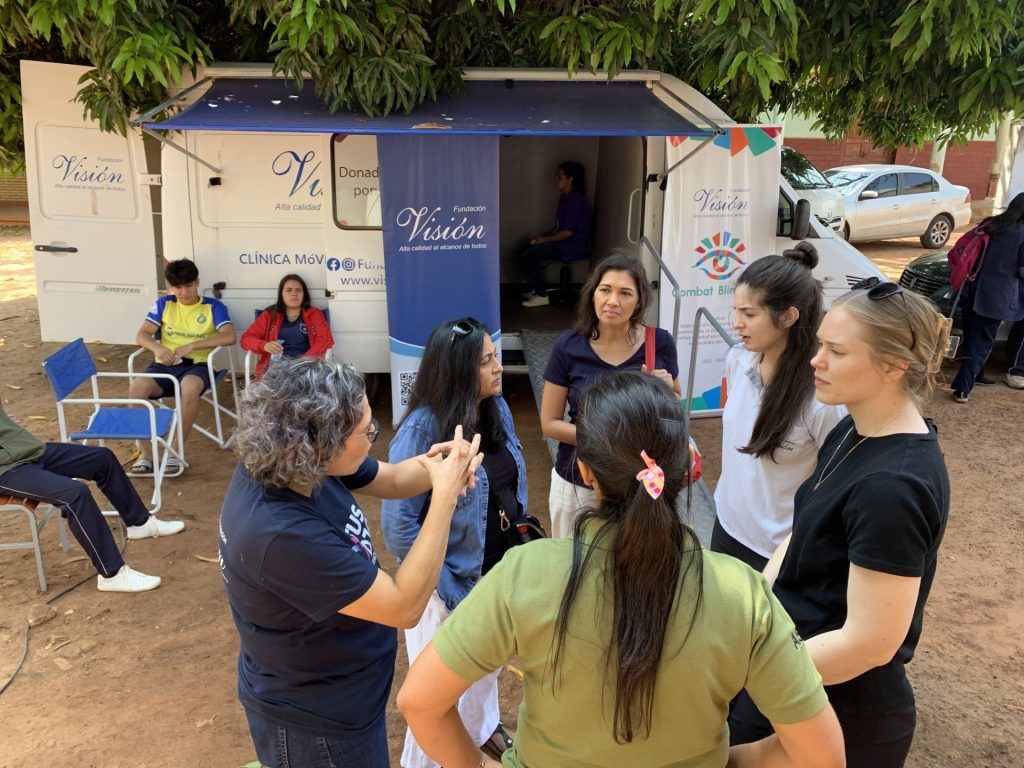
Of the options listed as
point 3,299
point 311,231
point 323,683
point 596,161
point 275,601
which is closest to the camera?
point 275,601

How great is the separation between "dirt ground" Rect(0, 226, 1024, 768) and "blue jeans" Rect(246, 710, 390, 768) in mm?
1068

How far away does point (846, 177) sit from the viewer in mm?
13375

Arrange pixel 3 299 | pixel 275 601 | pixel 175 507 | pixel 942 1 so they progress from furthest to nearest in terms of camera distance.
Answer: pixel 3 299
pixel 175 507
pixel 942 1
pixel 275 601

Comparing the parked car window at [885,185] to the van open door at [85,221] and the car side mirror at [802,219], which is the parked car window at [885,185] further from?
the van open door at [85,221]

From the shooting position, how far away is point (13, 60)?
5980 millimetres

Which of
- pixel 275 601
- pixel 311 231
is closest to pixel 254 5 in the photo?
pixel 311 231

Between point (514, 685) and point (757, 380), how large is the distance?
168 cm

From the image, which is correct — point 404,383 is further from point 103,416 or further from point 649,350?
point 649,350

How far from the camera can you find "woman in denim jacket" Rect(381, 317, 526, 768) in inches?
89.0

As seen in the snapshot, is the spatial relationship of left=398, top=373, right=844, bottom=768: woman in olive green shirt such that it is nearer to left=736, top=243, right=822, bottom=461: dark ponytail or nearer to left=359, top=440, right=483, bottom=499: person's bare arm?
left=359, top=440, right=483, bottom=499: person's bare arm

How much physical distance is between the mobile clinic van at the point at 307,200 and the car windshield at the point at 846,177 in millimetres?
8077

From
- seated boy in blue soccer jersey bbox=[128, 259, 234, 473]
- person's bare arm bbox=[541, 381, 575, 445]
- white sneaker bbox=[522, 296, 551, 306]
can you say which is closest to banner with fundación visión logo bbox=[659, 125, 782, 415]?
white sneaker bbox=[522, 296, 551, 306]

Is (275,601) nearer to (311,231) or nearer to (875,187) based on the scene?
(311,231)

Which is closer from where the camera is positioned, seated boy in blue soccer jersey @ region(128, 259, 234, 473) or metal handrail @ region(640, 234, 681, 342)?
metal handrail @ region(640, 234, 681, 342)
